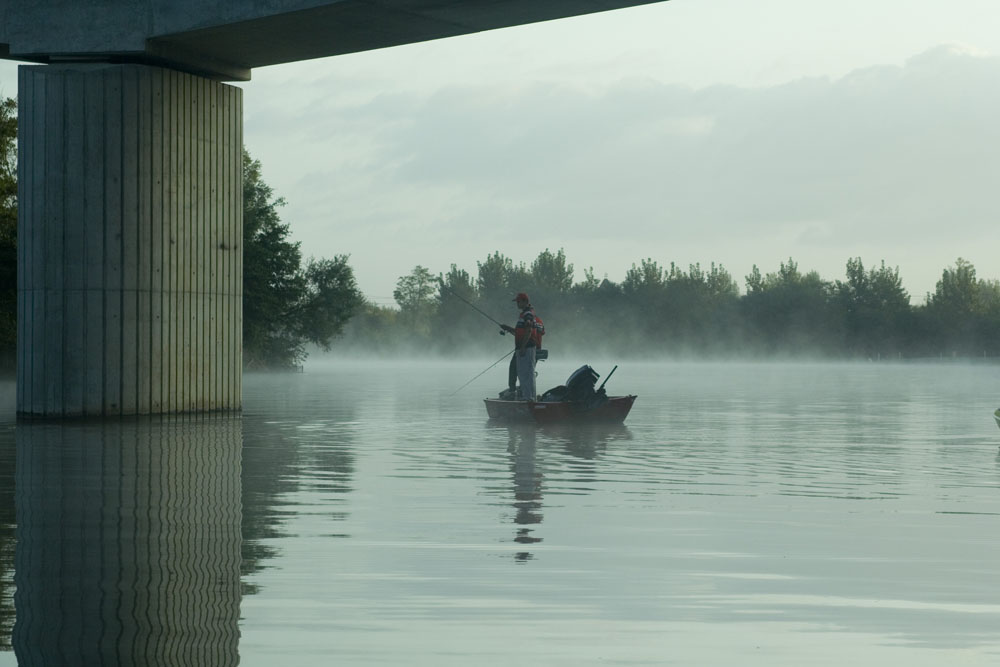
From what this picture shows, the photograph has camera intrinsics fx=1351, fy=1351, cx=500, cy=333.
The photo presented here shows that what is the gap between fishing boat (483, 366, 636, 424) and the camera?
2166 centimetres

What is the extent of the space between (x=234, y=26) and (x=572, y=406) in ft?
25.8

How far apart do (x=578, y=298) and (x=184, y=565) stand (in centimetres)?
13949

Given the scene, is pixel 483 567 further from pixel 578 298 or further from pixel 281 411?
pixel 578 298

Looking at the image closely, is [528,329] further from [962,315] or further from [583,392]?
[962,315]

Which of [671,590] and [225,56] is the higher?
[225,56]

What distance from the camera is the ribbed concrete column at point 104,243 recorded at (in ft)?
68.4

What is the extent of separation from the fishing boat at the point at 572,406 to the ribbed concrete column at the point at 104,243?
5.18 metres

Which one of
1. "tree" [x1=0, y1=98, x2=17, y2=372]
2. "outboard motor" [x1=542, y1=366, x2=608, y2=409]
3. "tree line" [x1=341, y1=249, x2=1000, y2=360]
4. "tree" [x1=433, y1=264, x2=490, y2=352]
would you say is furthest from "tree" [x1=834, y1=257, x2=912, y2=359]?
"outboard motor" [x1=542, y1=366, x2=608, y2=409]

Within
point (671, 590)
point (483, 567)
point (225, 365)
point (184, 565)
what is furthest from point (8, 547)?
point (225, 365)

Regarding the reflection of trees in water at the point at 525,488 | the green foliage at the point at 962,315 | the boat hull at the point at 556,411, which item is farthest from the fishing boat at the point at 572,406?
the green foliage at the point at 962,315

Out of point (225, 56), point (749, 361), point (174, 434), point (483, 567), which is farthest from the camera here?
point (749, 361)

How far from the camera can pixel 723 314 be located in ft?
460

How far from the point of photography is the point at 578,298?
147 m

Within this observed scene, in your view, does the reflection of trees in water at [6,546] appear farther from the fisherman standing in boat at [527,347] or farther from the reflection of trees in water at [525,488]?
the fisherman standing in boat at [527,347]
